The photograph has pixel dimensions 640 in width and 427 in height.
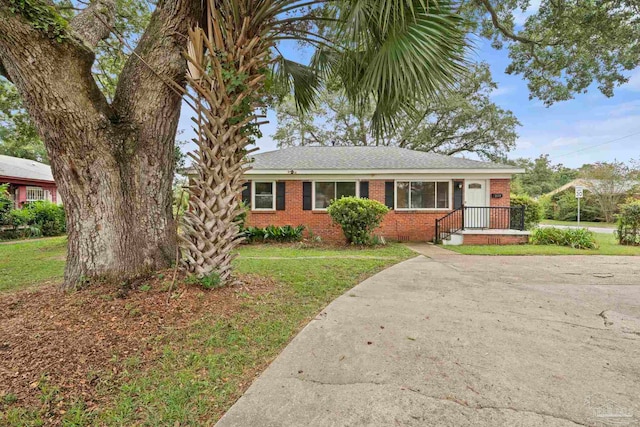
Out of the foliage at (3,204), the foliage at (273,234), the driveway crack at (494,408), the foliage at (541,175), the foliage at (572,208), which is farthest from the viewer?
the foliage at (541,175)

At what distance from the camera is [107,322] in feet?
9.97

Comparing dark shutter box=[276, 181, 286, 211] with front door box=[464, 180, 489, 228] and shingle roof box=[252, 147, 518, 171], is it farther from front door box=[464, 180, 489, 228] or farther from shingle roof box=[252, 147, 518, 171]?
front door box=[464, 180, 489, 228]

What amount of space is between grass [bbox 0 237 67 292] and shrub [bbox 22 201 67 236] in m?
3.72

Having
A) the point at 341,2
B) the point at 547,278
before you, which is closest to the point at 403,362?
the point at 341,2

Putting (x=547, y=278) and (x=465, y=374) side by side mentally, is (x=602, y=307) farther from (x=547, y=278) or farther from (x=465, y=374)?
(x=465, y=374)

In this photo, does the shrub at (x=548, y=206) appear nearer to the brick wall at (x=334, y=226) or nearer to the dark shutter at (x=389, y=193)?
the brick wall at (x=334, y=226)

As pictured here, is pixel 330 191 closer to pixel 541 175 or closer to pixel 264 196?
pixel 264 196

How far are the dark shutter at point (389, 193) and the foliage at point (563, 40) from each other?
532 cm

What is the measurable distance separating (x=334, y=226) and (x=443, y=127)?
16160 millimetres

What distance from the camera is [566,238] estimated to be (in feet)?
33.7

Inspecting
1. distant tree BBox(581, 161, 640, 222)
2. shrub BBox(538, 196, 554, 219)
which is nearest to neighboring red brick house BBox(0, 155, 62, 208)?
distant tree BBox(581, 161, 640, 222)

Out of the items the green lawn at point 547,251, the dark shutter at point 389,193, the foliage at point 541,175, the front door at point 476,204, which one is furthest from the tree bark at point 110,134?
the foliage at point 541,175

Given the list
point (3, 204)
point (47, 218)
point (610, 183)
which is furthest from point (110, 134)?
point (610, 183)

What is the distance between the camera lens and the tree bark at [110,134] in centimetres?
319
